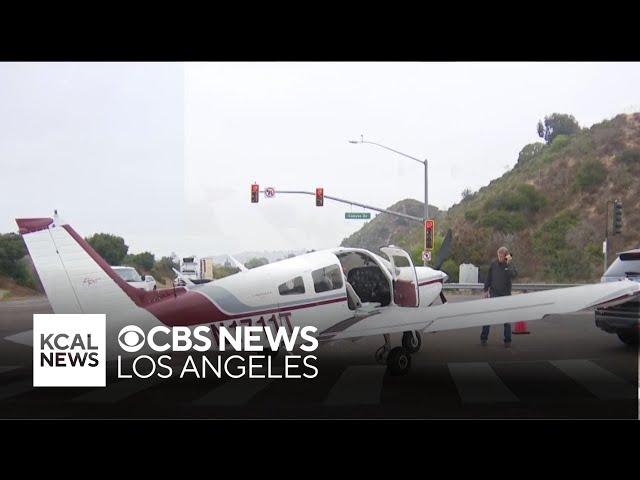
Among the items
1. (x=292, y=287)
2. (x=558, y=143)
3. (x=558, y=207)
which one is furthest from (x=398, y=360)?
(x=558, y=143)

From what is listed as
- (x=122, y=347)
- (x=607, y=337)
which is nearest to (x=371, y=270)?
(x=607, y=337)

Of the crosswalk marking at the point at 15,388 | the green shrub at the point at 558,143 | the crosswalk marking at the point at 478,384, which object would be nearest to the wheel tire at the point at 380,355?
the crosswalk marking at the point at 478,384

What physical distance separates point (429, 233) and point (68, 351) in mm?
3098

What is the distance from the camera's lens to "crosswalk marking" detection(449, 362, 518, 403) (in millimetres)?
5086

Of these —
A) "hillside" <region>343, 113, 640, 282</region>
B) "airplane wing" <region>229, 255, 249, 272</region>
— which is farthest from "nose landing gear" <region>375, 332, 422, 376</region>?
"airplane wing" <region>229, 255, 249, 272</region>

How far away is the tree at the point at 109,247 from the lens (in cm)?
501

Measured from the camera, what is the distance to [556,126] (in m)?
5.18

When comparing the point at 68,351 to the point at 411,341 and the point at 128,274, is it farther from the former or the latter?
the point at 411,341

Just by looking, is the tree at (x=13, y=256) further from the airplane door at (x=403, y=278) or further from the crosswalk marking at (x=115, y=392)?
the airplane door at (x=403, y=278)

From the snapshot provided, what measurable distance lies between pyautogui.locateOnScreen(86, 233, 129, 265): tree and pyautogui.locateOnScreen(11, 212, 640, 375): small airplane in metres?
0.05

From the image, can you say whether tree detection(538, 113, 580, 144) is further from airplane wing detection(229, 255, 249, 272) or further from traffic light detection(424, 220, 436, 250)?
airplane wing detection(229, 255, 249, 272)

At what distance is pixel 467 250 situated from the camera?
5.84 meters

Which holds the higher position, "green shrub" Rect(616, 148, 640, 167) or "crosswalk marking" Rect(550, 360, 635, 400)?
"green shrub" Rect(616, 148, 640, 167)
